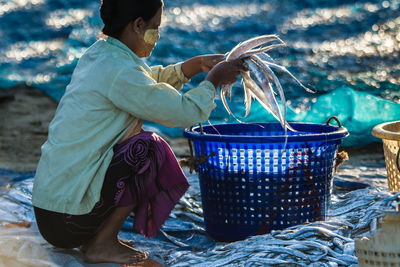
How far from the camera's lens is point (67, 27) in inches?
295

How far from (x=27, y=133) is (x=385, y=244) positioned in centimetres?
391

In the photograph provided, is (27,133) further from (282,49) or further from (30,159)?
(282,49)

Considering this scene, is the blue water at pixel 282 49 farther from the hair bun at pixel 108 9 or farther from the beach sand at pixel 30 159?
the hair bun at pixel 108 9

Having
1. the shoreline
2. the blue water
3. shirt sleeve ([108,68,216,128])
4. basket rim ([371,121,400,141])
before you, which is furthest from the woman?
the blue water

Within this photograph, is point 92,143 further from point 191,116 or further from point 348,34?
point 348,34

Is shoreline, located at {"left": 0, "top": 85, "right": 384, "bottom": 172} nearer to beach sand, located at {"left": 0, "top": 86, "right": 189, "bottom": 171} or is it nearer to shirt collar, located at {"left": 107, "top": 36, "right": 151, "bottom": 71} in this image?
beach sand, located at {"left": 0, "top": 86, "right": 189, "bottom": 171}

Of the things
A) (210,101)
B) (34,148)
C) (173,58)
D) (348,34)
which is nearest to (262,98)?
(210,101)

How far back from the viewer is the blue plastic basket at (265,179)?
2461 millimetres

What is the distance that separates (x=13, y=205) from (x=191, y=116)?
128 centimetres

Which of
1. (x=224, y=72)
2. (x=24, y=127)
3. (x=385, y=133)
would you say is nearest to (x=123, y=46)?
(x=224, y=72)

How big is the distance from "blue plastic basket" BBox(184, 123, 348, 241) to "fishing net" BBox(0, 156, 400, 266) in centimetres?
12

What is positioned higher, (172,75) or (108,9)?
(108,9)

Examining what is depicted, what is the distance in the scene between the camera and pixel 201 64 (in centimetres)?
268

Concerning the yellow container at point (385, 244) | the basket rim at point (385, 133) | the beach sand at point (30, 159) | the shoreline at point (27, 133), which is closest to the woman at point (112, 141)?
the beach sand at point (30, 159)
